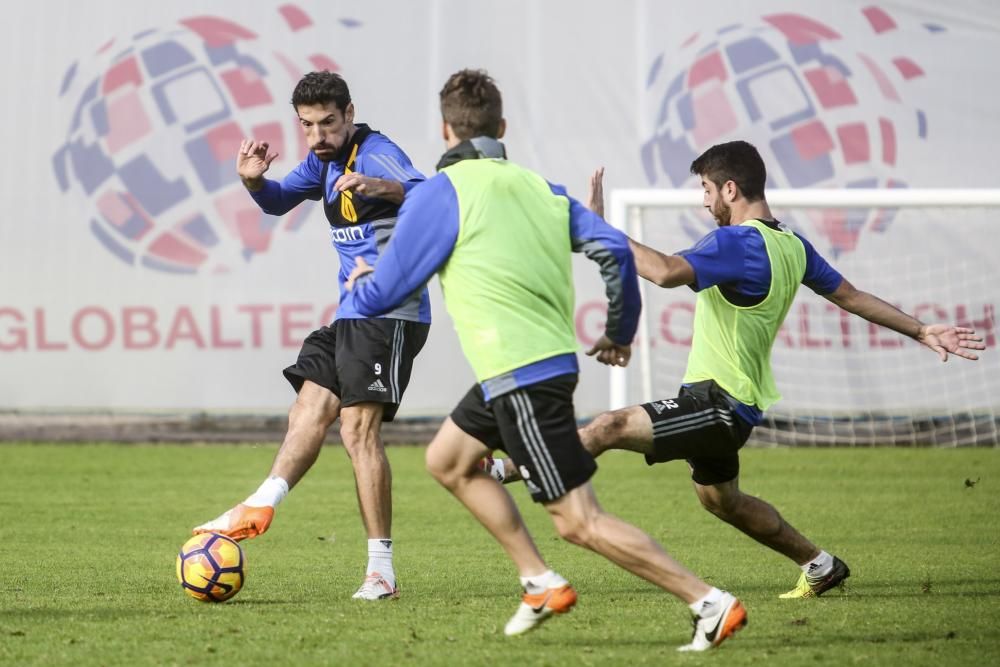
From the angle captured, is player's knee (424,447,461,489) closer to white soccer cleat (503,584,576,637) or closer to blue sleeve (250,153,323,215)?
white soccer cleat (503,584,576,637)

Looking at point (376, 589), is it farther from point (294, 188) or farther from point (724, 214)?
point (724, 214)

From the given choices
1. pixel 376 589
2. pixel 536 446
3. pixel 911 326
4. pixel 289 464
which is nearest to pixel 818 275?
pixel 911 326

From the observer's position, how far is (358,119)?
14.3 meters

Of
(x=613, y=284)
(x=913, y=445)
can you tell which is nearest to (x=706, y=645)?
(x=613, y=284)

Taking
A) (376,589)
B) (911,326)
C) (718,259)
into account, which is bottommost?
(376,589)

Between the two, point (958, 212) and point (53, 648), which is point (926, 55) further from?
point (53, 648)

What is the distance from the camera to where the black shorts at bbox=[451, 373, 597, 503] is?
4598 mm

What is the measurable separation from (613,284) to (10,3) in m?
11.4

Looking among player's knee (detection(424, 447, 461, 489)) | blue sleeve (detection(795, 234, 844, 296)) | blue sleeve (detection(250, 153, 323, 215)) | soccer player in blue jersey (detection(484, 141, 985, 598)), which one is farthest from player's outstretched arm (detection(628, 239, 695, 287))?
blue sleeve (detection(250, 153, 323, 215))

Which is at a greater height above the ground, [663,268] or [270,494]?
[663,268]

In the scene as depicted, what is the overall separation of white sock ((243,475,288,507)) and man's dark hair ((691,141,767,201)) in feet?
7.46

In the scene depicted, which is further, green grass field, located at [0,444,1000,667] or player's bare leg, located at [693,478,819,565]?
player's bare leg, located at [693,478,819,565]

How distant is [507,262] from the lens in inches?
182

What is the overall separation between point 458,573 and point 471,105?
110 inches
